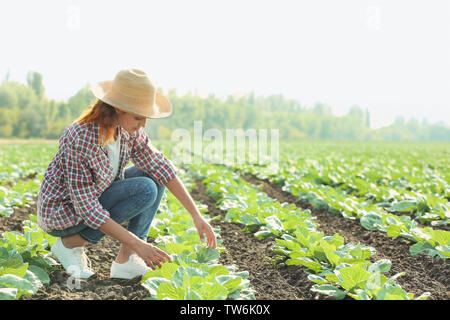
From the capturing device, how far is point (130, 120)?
254cm

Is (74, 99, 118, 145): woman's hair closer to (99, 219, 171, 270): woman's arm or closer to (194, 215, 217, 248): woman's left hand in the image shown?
(99, 219, 171, 270): woman's arm

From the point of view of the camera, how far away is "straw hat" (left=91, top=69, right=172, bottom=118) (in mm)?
2467

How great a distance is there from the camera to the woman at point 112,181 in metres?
2.49

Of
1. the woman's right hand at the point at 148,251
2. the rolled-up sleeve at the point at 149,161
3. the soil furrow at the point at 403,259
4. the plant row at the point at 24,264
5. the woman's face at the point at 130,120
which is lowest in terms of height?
the soil furrow at the point at 403,259

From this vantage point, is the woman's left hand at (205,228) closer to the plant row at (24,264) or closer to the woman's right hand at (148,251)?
the woman's right hand at (148,251)

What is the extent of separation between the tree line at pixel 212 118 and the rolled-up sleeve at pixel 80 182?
116 cm

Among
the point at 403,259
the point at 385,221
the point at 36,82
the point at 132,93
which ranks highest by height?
the point at 36,82

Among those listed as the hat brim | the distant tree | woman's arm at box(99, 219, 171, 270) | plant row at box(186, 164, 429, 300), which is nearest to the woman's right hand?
woman's arm at box(99, 219, 171, 270)

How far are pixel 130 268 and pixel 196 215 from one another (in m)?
0.57

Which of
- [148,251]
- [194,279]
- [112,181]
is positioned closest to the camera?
[194,279]

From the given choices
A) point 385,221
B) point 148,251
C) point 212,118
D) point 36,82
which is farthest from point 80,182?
point 212,118

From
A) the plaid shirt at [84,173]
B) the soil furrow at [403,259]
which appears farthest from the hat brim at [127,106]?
the soil furrow at [403,259]

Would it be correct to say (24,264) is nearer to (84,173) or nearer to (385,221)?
(84,173)

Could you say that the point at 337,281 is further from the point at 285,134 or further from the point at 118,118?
the point at 285,134
